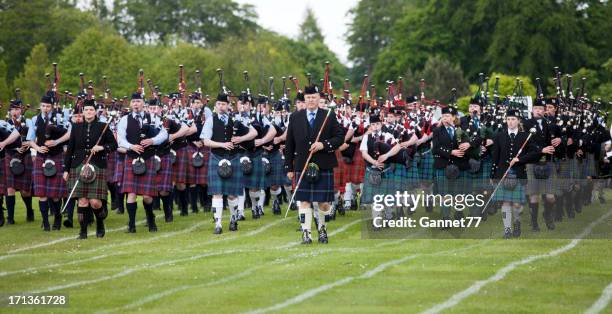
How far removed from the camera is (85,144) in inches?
→ 586

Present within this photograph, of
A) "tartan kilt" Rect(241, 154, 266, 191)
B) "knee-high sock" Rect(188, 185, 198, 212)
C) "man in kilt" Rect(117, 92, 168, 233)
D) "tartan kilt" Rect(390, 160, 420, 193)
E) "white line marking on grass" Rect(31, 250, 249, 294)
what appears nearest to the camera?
"white line marking on grass" Rect(31, 250, 249, 294)

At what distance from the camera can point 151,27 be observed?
74.4m

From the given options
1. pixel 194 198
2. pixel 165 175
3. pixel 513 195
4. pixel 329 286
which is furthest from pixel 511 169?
pixel 194 198

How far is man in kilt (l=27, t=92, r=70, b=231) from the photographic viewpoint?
16.7 meters

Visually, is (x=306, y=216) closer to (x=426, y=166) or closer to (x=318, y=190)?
(x=318, y=190)

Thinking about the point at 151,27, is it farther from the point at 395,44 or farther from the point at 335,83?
the point at 395,44

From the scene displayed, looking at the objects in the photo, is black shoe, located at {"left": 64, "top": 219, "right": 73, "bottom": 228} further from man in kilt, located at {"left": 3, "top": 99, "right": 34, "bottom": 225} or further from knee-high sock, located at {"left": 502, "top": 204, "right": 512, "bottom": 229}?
knee-high sock, located at {"left": 502, "top": 204, "right": 512, "bottom": 229}

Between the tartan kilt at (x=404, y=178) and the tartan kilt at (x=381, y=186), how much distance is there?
39 mm

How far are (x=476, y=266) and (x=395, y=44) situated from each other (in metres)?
49.2

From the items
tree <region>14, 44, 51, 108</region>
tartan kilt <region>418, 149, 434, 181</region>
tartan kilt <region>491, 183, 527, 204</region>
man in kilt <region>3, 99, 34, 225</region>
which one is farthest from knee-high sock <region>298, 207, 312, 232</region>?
tree <region>14, 44, 51, 108</region>

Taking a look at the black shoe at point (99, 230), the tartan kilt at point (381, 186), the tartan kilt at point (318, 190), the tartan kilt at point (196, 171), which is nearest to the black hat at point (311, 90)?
the tartan kilt at point (318, 190)

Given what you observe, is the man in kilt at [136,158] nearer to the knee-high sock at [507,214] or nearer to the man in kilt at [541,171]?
the knee-high sock at [507,214]

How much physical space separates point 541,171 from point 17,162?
7.18 m

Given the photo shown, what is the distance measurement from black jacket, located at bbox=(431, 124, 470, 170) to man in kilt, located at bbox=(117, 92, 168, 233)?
3470mm
